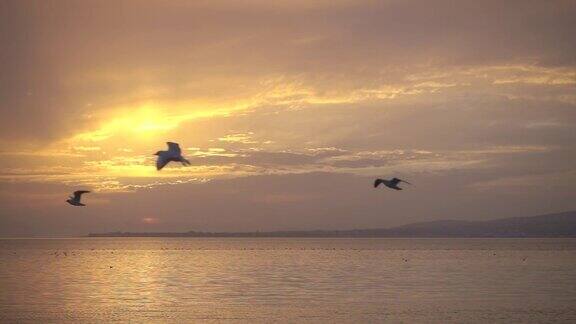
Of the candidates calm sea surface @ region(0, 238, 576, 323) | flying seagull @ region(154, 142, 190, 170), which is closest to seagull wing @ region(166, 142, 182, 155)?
flying seagull @ region(154, 142, 190, 170)

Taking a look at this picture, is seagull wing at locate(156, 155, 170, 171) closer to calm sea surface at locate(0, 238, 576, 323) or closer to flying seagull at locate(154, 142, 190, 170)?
flying seagull at locate(154, 142, 190, 170)

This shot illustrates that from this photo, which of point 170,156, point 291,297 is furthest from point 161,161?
point 291,297

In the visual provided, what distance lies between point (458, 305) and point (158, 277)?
3620 cm

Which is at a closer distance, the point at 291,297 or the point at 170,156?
the point at 170,156

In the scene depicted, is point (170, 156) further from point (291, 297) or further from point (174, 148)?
point (291, 297)

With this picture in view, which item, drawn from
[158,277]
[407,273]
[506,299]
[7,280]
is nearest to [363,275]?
[407,273]

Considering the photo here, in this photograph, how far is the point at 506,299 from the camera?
55.4m

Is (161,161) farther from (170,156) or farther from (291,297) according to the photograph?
(291,297)

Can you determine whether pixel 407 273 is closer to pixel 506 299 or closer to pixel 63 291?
pixel 506 299

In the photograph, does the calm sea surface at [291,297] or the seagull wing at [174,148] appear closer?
the seagull wing at [174,148]

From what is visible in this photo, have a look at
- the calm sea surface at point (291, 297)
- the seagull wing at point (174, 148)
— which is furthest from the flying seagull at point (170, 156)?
the calm sea surface at point (291, 297)

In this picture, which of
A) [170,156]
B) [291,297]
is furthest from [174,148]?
[291,297]

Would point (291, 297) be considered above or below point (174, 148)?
below

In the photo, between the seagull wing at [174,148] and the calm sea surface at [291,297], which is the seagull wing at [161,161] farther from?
the calm sea surface at [291,297]
